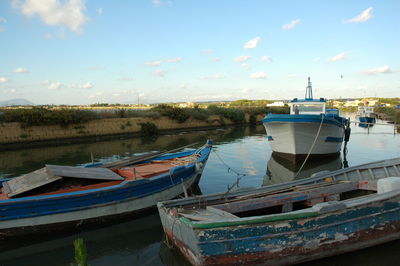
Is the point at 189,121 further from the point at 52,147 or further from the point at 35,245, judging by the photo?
the point at 35,245

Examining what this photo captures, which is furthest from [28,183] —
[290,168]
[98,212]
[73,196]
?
[290,168]

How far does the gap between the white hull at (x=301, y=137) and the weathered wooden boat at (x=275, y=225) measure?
9270mm

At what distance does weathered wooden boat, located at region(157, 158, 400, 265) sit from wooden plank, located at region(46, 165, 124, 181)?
2950mm

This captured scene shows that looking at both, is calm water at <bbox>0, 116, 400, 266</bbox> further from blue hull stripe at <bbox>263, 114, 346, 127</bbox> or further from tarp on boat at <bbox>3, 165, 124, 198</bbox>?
blue hull stripe at <bbox>263, 114, 346, 127</bbox>

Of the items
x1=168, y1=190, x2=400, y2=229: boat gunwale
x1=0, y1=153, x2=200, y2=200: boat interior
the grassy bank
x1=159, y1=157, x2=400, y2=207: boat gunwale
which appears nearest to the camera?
x1=168, y1=190, x2=400, y2=229: boat gunwale

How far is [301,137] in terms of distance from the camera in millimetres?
16562

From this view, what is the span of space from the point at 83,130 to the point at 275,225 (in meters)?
26.1

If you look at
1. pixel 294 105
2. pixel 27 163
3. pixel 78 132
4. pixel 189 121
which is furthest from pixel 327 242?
pixel 189 121

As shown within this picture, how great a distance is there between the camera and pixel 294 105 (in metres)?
20.0

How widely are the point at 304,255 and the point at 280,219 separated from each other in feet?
3.33

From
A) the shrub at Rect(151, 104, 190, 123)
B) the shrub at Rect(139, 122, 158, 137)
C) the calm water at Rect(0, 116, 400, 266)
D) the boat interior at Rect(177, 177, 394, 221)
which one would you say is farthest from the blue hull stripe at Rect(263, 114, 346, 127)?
the shrub at Rect(151, 104, 190, 123)

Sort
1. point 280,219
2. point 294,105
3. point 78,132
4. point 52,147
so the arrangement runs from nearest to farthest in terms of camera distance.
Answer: point 280,219 → point 294,105 → point 52,147 → point 78,132

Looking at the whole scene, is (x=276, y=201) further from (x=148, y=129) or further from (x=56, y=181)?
(x=148, y=129)

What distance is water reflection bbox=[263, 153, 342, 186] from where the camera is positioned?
14.0m
